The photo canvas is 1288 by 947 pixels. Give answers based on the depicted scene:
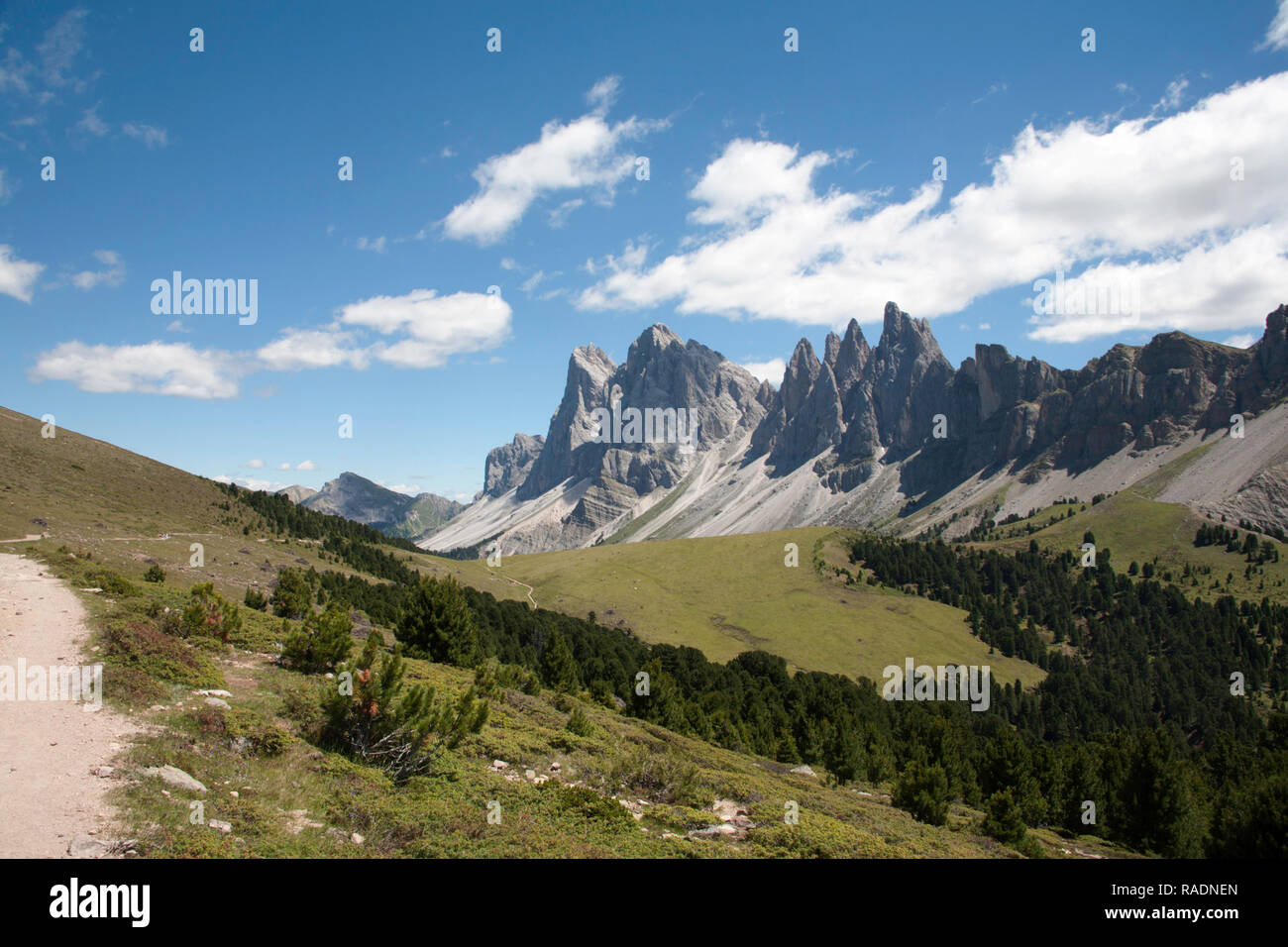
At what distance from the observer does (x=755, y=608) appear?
162 m

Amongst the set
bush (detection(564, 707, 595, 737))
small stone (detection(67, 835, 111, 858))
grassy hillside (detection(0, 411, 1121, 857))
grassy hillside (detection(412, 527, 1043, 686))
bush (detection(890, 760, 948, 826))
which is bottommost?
grassy hillside (detection(412, 527, 1043, 686))

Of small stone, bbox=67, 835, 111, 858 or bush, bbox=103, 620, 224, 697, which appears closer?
small stone, bbox=67, 835, 111, 858

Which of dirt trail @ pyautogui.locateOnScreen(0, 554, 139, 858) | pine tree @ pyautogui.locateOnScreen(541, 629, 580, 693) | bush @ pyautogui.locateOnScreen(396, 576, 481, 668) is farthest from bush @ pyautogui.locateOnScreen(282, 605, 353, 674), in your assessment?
pine tree @ pyautogui.locateOnScreen(541, 629, 580, 693)

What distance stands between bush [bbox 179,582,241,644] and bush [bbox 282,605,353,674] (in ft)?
8.29

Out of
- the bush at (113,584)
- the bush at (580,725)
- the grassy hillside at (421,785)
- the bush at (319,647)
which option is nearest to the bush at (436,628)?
the grassy hillside at (421,785)

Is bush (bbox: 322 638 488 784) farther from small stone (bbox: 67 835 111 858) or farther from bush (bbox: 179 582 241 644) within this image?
bush (bbox: 179 582 241 644)

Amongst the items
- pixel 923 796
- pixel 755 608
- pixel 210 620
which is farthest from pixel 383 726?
pixel 755 608

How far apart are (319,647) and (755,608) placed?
480 ft

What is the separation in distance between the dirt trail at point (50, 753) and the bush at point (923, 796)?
1436 inches

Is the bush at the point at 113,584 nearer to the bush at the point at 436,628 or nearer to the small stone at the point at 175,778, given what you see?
the bush at the point at 436,628

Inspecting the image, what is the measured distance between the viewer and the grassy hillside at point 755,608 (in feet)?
461

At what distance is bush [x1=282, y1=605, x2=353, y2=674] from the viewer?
25406mm
